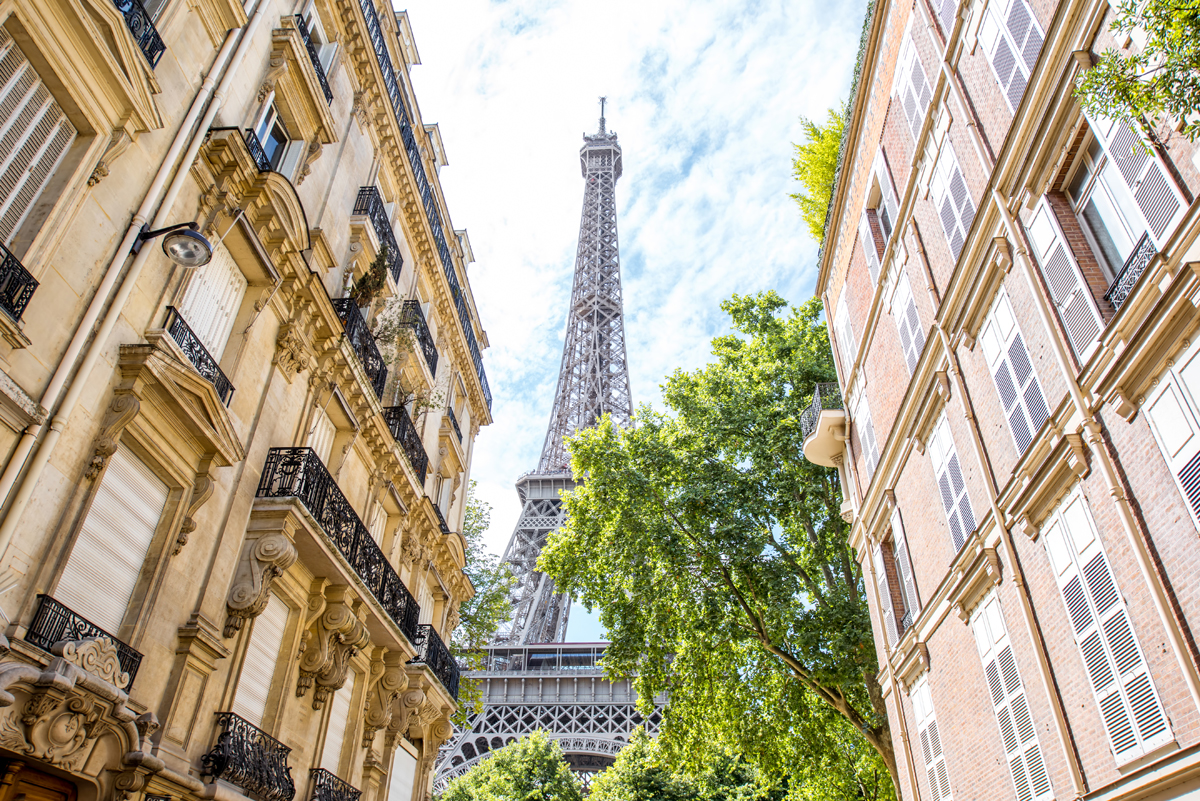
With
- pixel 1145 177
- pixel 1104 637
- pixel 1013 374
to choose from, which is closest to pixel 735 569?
pixel 1013 374

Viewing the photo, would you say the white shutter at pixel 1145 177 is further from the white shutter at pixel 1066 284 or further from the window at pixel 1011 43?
the window at pixel 1011 43

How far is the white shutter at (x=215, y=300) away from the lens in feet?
33.8

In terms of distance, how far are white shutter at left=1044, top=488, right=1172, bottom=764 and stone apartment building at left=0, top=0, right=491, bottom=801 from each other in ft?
30.8

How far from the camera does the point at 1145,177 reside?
7660mm

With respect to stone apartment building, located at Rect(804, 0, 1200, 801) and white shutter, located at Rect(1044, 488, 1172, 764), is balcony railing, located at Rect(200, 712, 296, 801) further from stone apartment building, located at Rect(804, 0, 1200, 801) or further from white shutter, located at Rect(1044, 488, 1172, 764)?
white shutter, located at Rect(1044, 488, 1172, 764)

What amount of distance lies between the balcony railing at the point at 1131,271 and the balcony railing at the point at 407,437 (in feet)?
40.3

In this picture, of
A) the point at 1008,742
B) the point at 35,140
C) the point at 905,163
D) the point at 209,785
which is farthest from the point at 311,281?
the point at 1008,742

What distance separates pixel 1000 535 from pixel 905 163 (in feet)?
23.4

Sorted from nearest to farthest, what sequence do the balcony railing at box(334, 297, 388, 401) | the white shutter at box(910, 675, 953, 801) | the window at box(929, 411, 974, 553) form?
the window at box(929, 411, 974, 553), the white shutter at box(910, 675, 953, 801), the balcony railing at box(334, 297, 388, 401)

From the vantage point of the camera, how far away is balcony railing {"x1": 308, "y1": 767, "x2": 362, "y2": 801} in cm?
1235

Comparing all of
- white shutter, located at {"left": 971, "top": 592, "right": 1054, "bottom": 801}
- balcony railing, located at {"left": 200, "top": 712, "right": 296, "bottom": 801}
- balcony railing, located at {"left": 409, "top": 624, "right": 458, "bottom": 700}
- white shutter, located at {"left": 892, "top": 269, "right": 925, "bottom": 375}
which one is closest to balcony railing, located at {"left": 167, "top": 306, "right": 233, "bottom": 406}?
balcony railing, located at {"left": 200, "top": 712, "right": 296, "bottom": 801}

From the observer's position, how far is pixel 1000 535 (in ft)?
34.8

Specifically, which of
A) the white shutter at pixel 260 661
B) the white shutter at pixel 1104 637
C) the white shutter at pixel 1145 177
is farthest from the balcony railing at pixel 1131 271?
the white shutter at pixel 260 661

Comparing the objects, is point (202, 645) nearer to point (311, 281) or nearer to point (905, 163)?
point (311, 281)
